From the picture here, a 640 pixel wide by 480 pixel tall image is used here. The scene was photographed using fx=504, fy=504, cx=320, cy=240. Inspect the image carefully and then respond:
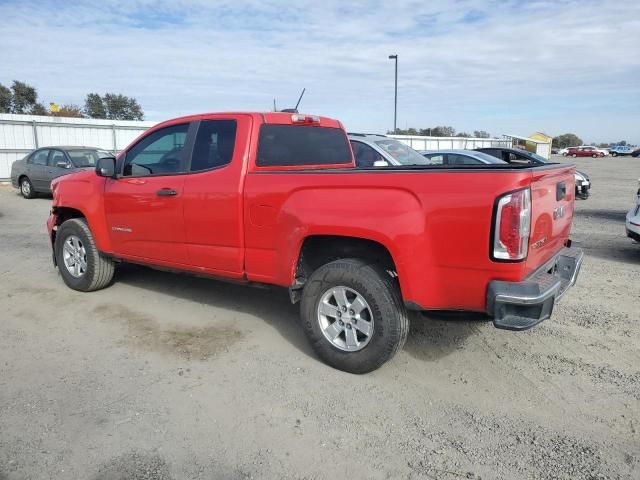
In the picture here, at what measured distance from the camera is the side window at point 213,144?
4.41m

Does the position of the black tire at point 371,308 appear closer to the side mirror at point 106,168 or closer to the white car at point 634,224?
the side mirror at point 106,168

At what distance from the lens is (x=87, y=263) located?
5.66 metres

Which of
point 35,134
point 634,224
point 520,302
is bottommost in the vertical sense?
point 634,224

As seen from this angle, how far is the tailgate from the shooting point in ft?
10.5

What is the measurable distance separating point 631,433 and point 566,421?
347 millimetres

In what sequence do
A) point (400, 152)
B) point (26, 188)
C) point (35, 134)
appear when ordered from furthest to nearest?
point (35, 134)
point (26, 188)
point (400, 152)

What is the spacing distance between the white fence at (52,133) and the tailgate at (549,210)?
18.7m

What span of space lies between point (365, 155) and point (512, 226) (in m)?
6.37

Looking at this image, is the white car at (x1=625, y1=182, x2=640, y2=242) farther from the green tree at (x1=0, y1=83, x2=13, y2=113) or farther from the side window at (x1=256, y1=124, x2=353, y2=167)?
the green tree at (x1=0, y1=83, x2=13, y2=113)

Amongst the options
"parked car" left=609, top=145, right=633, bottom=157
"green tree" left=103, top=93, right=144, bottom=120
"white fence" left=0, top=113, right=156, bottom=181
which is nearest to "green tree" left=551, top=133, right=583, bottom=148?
"parked car" left=609, top=145, right=633, bottom=157

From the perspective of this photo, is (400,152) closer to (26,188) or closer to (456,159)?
(456,159)

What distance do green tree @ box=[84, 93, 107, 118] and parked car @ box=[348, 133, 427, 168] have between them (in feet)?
163

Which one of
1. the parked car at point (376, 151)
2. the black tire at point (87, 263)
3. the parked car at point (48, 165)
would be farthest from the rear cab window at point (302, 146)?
the parked car at point (48, 165)

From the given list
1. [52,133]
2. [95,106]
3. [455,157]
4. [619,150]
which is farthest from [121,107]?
[619,150]
